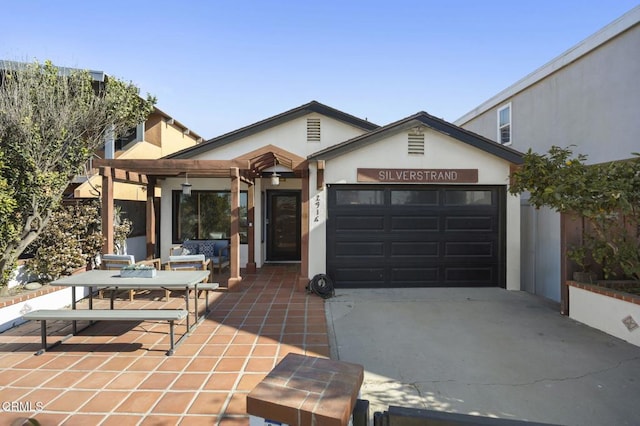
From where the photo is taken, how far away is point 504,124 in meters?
11.6

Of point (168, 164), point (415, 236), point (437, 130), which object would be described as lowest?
point (415, 236)

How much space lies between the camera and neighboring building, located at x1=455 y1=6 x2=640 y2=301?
6.96m

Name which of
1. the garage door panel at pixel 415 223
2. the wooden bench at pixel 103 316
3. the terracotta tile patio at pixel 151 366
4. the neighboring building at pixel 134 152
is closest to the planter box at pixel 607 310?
the garage door panel at pixel 415 223

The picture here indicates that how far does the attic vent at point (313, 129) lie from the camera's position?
10320mm

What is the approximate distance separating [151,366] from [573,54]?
10.8m

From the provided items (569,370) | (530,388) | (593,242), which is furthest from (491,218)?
(530,388)

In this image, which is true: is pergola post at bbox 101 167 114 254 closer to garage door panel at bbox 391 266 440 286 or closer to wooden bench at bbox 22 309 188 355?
wooden bench at bbox 22 309 188 355

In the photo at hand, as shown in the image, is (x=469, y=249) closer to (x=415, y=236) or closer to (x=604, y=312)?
(x=415, y=236)

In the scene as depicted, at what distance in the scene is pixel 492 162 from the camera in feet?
26.1

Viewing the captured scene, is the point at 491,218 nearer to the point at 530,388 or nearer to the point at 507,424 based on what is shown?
the point at 530,388

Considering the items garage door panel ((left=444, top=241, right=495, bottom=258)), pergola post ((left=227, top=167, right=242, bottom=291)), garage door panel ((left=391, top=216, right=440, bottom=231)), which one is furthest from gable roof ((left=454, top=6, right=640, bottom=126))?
pergola post ((left=227, top=167, right=242, bottom=291))

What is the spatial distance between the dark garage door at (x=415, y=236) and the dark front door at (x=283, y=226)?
3718 millimetres

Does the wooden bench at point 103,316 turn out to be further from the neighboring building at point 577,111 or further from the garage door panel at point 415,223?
the neighboring building at point 577,111

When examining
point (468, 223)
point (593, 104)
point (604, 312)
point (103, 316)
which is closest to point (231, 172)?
point (103, 316)
